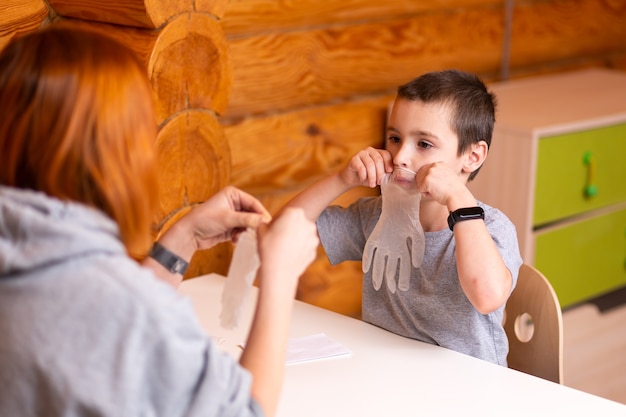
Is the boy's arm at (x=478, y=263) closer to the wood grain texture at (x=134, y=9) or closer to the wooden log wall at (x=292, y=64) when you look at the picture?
the wooden log wall at (x=292, y=64)

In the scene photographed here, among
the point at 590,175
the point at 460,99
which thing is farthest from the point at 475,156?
the point at 590,175

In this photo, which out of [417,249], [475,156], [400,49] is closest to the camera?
[417,249]

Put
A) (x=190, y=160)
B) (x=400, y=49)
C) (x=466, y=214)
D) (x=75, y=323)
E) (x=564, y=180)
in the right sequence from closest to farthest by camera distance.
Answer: (x=75, y=323)
(x=466, y=214)
(x=190, y=160)
(x=564, y=180)
(x=400, y=49)

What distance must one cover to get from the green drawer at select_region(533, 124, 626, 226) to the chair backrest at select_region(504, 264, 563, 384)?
104cm

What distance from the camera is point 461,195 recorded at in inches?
68.0

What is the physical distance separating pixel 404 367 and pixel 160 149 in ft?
3.02

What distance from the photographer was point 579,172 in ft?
10.0

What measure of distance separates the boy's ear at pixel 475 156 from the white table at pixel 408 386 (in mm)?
423

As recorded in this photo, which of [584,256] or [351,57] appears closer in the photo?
[351,57]

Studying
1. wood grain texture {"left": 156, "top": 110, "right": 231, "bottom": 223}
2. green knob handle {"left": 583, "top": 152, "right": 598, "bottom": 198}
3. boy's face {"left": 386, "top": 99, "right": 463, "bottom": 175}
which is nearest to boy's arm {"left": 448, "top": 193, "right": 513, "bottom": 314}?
boy's face {"left": 386, "top": 99, "right": 463, "bottom": 175}

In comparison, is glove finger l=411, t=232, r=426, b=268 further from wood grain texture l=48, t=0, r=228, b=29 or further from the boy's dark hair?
wood grain texture l=48, t=0, r=228, b=29

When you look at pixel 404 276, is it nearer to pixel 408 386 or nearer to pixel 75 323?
pixel 408 386

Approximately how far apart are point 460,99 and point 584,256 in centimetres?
151

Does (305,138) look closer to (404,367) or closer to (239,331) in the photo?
(239,331)
